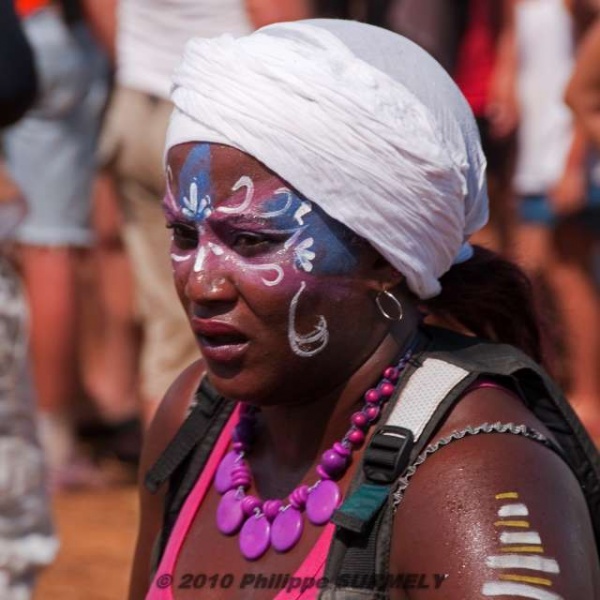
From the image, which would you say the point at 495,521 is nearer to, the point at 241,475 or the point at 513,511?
the point at 513,511

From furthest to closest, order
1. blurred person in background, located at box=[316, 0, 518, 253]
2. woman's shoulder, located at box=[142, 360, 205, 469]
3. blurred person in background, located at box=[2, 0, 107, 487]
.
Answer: blurred person in background, located at box=[316, 0, 518, 253] < blurred person in background, located at box=[2, 0, 107, 487] < woman's shoulder, located at box=[142, 360, 205, 469]

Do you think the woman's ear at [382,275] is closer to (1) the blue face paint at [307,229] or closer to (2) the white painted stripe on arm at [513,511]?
(1) the blue face paint at [307,229]

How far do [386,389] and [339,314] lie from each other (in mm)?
137

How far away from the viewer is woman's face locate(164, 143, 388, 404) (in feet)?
8.38

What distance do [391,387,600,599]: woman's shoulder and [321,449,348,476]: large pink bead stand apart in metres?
0.21

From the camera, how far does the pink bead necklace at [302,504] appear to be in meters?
2.58

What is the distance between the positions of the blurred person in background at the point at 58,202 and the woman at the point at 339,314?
3.54 meters

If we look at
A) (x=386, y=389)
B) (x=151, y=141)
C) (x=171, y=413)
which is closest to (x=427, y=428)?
(x=386, y=389)

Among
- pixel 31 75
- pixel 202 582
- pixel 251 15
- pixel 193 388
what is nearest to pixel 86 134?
pixel 251 15

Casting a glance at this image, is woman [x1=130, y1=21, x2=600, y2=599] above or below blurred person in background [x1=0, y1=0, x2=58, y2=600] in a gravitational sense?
above

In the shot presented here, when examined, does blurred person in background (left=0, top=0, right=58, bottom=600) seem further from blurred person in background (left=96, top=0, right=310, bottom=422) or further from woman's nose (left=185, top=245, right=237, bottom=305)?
woman's nose (left=185, top=245, right=237, bottom=305)

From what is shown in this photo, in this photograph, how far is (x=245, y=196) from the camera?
2.56 m

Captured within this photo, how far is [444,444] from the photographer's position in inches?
95.4

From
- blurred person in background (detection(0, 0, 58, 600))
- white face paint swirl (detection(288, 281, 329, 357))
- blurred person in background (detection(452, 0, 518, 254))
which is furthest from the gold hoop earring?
blurred person in background (detection(452, 0, 518, 254))
